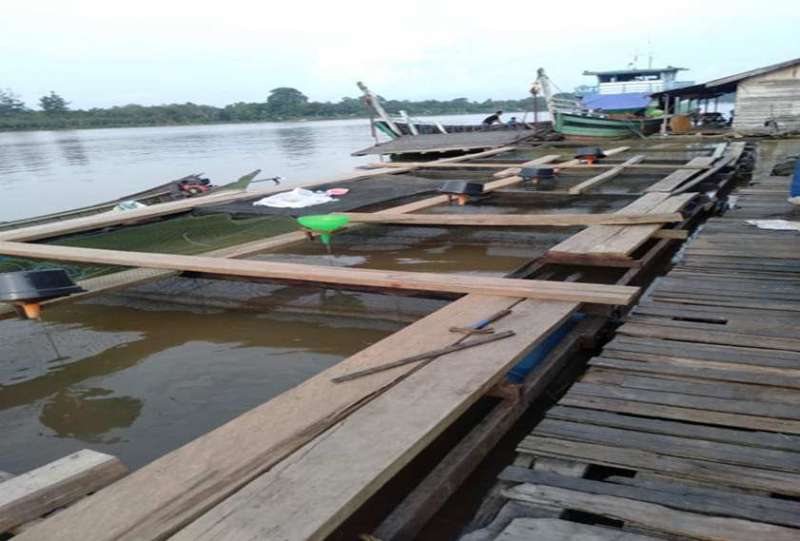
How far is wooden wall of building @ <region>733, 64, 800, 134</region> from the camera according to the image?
759 inches

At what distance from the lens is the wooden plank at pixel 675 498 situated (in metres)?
1.89

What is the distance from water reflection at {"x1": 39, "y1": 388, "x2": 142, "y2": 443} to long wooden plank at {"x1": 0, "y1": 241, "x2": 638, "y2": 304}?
1.41 m

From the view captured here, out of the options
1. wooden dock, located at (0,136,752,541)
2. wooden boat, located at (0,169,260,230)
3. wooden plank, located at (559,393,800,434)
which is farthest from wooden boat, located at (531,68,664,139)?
wooden plank, located at (559,393,800,434)

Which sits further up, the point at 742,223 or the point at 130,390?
the point at 742,223

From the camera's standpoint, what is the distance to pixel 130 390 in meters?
4.47

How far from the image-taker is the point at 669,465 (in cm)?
219

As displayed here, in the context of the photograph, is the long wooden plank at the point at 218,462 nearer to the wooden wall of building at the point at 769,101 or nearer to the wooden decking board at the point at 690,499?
the wooden decking board at the point at 690,499

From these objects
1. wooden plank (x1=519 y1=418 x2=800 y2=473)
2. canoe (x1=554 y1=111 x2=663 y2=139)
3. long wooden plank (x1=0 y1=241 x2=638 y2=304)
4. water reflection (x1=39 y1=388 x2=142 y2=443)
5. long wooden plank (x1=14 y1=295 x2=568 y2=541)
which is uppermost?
canoe (x1=554 y1=111 x2=663 y2=139)

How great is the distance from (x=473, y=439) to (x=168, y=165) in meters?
32.1

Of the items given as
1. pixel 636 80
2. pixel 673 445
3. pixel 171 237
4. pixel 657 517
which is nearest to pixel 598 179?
pixel 171 237

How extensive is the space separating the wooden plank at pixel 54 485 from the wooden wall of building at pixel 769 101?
891 inches

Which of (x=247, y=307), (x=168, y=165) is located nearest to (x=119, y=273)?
(x=247, y=307)

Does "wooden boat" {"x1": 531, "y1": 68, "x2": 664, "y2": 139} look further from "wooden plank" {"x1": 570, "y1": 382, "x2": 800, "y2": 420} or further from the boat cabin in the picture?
"wooden plank" {"x1": 570, "y1": 382, "x2": 800, "y2": 420}

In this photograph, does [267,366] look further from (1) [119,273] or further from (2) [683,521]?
(2) [683,521]
